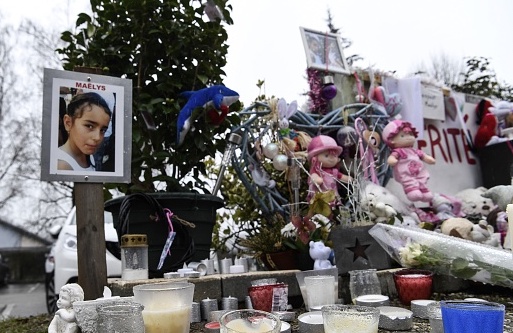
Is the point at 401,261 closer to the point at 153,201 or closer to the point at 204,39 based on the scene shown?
the point at 153,201

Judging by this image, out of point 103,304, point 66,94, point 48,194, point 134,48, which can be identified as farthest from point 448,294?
point 48,194

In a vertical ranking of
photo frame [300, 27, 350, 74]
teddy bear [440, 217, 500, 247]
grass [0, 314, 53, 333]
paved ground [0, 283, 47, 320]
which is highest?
photo frame [300, 27, 350, 74]

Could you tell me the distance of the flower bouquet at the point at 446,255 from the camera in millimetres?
2215

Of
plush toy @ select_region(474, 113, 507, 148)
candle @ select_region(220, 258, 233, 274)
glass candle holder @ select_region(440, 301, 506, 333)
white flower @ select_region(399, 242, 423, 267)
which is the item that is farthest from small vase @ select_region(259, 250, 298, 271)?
plush toy @ select_region(474, 113, 507, 148)

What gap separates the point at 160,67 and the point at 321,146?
136 centimetres

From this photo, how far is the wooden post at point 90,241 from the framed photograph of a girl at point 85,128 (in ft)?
0.24

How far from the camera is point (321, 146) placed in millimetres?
3533

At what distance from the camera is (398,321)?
5.64 ft

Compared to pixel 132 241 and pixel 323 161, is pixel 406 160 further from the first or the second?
pixel 132 241

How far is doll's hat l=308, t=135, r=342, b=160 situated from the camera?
11.6 ft

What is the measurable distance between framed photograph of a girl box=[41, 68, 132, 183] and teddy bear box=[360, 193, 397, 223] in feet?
5.10

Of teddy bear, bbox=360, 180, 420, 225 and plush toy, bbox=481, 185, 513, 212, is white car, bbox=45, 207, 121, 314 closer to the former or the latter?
teddy bear, bbox=360, 180, 420, 225

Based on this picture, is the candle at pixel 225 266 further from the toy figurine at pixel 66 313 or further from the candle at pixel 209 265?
the toy figurine at pixel 66 313

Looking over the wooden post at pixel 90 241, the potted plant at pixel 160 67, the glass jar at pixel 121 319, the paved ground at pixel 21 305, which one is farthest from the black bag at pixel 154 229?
the paved ground at pixel 21 305
